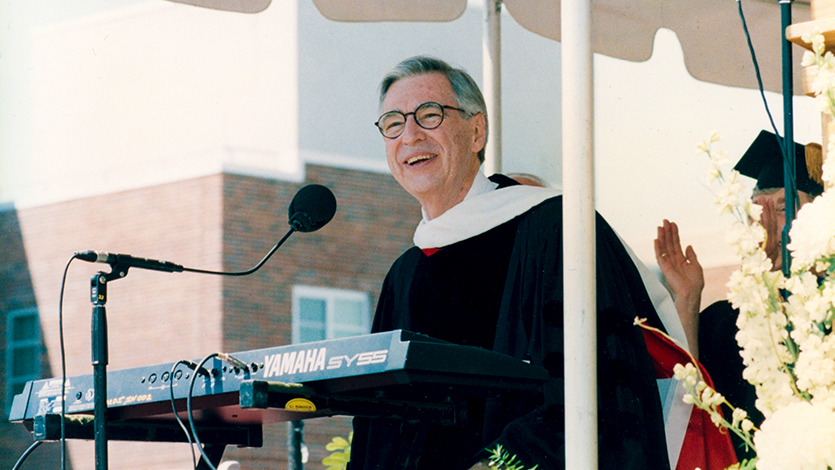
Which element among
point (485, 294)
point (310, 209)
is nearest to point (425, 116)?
point (485, 294)

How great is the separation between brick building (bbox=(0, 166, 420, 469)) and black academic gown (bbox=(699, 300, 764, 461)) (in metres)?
12.3

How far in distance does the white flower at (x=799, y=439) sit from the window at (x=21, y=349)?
16.7m

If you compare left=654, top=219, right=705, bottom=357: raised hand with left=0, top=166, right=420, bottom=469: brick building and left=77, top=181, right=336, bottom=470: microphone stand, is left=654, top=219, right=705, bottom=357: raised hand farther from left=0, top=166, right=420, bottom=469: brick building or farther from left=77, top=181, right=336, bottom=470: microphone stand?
left=0, top=166, right=420, bottom=469: brick building

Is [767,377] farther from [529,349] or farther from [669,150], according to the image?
[669,150]

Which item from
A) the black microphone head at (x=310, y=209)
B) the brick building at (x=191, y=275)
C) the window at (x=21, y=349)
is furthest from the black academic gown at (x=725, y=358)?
the window at (x=21, y=349)

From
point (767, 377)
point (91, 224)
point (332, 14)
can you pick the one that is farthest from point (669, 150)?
point (91, 224)

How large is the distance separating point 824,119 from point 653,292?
3.01 ft

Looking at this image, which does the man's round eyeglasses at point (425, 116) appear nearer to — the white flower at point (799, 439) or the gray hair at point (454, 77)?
the gray hair at point (454, 77)

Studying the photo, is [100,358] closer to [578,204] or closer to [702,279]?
[578,204]

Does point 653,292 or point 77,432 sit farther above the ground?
point 653,292

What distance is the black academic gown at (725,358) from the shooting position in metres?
3.44

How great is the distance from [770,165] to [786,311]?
2078mm

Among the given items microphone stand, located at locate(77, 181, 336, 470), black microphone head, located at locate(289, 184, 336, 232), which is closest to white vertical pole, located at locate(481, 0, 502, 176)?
black microphone head, located at locate(289, 184, 336, 232)

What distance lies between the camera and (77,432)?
2678mm
